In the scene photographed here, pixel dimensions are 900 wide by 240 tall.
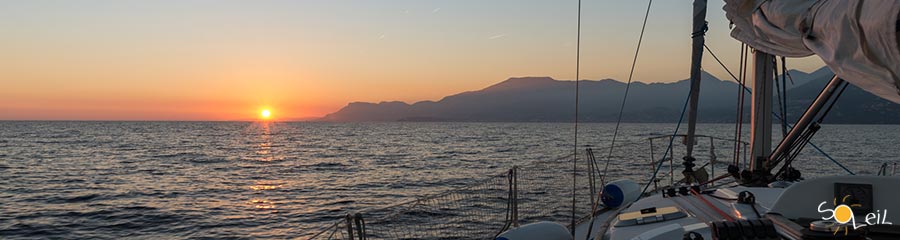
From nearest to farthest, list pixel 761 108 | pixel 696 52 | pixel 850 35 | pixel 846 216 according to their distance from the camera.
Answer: pixel 846 216 < pixel 850 35 < pixel 696 52 < pixel 761 108

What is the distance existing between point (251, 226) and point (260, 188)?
10632mm

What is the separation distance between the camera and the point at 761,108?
8.48 metres

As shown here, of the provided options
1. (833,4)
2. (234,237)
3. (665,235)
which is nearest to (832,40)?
(833,4)

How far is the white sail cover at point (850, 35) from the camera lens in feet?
11.8

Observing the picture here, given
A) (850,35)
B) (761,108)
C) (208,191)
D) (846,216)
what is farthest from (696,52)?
(208,191)

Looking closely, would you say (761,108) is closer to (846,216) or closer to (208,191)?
(846,216)

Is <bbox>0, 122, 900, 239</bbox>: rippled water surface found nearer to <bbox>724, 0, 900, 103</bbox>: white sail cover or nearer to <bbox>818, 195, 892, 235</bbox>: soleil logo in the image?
<bbox>724, 0, 900, 103</bbox>: white sail cover

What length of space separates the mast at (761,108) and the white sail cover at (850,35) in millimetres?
2492

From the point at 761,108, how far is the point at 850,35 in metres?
4.76

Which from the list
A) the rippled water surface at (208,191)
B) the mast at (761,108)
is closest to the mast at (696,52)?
the mast at (761,108)

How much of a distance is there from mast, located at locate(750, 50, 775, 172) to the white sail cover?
2.49 metres

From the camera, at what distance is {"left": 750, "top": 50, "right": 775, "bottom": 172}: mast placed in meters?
8.42

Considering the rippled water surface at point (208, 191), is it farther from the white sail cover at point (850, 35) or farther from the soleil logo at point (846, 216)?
the soleil logo at point (846, 216)

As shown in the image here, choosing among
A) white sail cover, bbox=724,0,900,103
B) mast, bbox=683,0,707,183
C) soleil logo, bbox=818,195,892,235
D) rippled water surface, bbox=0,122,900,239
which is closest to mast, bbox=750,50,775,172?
mast, bbox=683,0,707,183
